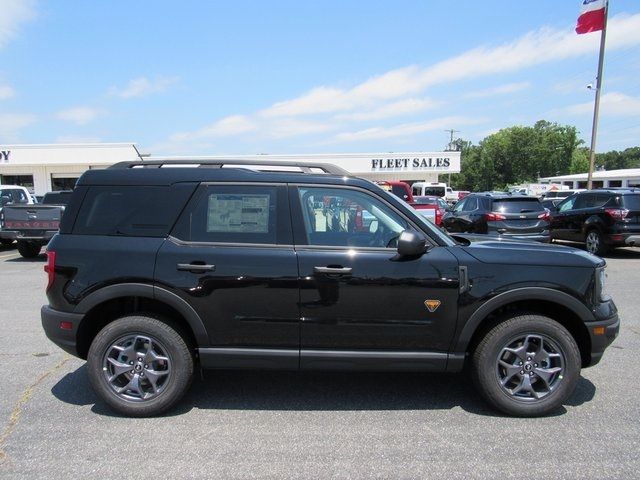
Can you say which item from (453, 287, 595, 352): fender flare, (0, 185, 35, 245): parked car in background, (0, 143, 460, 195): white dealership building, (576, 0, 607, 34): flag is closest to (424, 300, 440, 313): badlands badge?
(453, 287, 595, 352): fender flare

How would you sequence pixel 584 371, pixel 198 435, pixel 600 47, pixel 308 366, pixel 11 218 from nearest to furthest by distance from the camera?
pixel 198 435 < pixel 308 366 < pixel 584 371 < pixel 11 218 < pixel 600 47

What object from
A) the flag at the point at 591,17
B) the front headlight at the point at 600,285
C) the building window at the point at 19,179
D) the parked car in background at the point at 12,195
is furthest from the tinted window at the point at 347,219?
the building window at the point at 19,179

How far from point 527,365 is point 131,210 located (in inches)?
128

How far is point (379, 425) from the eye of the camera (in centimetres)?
360

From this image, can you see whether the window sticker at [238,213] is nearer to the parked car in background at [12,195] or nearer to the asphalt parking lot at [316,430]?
the asphalt parking lot at [316,430]

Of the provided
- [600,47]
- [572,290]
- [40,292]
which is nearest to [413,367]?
[572,290]

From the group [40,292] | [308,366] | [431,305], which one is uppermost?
[431,305]

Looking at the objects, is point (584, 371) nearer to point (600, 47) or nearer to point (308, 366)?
point (308, 366)

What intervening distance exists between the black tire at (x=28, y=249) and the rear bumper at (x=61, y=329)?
10.7 meters

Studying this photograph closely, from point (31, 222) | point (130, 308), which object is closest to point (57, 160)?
point (31, 222)

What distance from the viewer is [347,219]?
3838 millimetres

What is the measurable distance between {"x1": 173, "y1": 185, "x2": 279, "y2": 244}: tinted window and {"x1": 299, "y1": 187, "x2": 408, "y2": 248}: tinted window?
11.0 inches

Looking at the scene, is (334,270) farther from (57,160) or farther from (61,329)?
(57,160)

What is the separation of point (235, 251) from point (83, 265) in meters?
1.16
